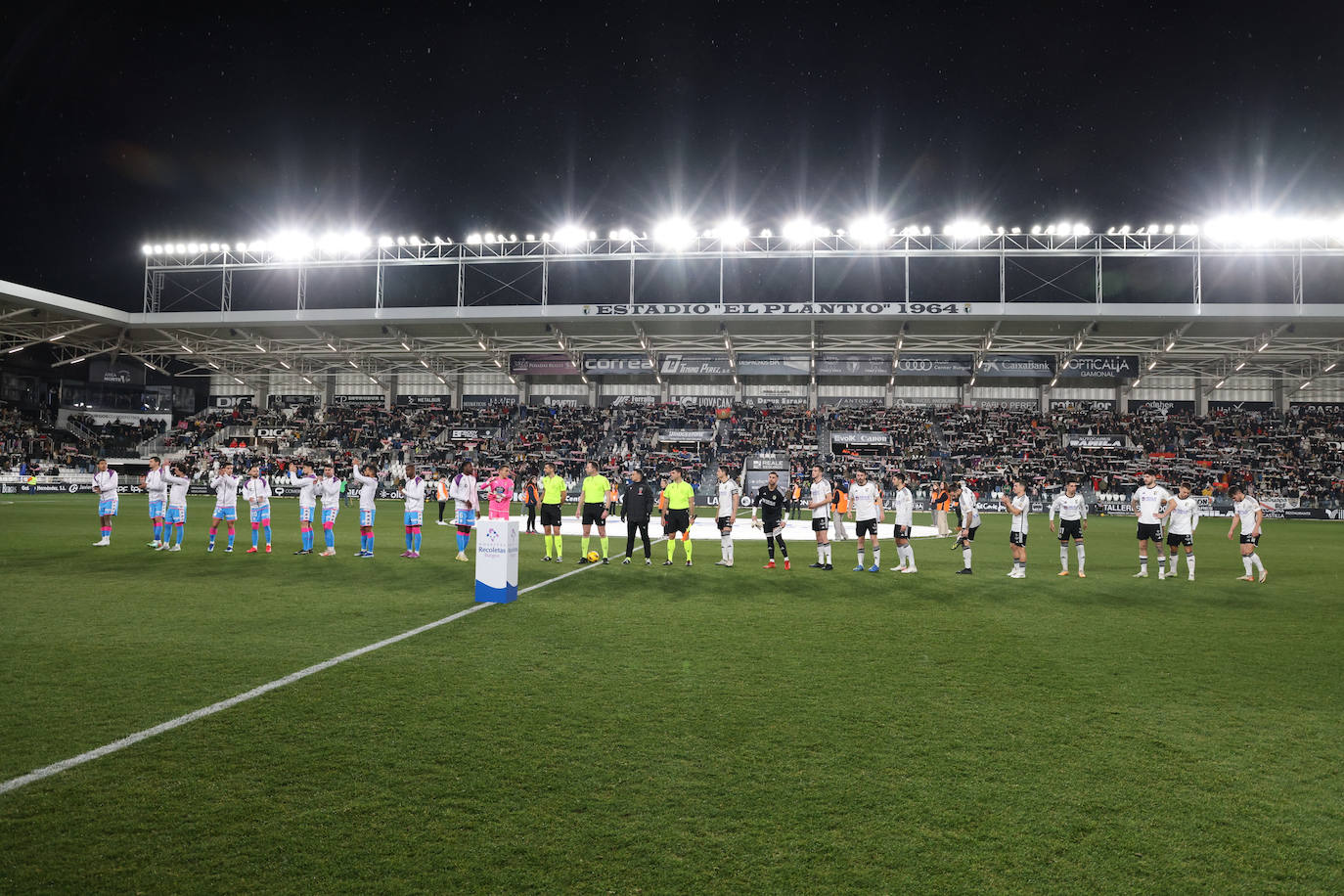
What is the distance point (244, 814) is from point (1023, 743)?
4447mm

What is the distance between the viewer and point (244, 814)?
366 cm

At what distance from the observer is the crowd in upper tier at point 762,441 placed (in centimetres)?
4009

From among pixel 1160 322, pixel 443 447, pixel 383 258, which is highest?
pixel 383 258

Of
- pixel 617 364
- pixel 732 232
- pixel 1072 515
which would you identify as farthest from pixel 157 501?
pixel 617 364

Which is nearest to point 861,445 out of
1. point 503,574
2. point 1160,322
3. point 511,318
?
point 1160,322

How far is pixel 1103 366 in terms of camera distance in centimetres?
4284

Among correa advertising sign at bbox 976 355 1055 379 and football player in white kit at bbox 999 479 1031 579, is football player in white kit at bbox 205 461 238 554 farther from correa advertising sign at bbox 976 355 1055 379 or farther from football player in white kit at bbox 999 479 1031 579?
correa advertising sign at bbox 976 355 1055 379

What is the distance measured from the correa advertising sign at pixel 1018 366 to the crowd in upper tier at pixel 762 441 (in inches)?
103

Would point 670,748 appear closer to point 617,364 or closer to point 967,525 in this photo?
point 967,525

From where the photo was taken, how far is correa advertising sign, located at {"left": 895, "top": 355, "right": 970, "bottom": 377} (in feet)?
145

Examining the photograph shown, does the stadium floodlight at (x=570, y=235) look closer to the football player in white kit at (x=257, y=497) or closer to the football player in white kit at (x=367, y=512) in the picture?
the football player in white kit at (x=257, y=497)

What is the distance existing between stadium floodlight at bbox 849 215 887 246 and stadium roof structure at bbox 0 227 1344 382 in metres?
0.65

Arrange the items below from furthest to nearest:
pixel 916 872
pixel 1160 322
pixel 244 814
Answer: pixel 1160 322 → pixel 244 814 → pixel 916 872

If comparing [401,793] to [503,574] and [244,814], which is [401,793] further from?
[503,574]
